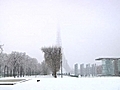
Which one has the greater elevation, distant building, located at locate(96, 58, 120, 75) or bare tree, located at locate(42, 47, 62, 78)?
bare tree, located at locate(42, 47, 62, 78)

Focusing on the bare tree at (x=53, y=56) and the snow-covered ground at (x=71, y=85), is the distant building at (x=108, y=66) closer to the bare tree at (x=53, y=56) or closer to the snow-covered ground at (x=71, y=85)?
the bare tree at (x=53, y=56)

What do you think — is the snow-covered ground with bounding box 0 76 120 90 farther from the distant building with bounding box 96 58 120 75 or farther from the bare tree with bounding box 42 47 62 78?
the bare tree with bounding box 42 47 62 78

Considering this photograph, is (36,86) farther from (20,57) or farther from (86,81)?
(20,57)

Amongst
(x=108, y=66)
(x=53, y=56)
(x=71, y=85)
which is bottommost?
(x=71, y=85)

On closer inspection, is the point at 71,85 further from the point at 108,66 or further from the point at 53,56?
the point at 53,56

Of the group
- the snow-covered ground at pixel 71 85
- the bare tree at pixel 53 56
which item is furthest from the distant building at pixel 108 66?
the snow-covered ground at pixel 71 85

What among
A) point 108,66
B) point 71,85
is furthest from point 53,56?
point 71,85

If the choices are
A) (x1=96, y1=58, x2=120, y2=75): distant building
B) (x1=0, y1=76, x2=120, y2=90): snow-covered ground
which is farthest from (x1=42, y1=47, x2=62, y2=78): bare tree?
(x1=0, y1=76, x2=120, y2=90): snow-covered ground

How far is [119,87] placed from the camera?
2470 centimetres

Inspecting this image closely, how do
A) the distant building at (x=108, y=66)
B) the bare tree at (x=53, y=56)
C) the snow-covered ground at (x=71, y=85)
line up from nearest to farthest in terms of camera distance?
the snow-covered ground at (x=71, y=85)
the distant building at (x=108, y=66)
the bare tree at (x=53, y=56)

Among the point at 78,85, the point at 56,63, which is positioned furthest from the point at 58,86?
the point at 56,63

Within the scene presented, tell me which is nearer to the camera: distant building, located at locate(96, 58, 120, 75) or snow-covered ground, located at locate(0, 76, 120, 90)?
snow-covered ground, located at locate(0, 76, 120, 90)

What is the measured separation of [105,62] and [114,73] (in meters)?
Result: 3.83

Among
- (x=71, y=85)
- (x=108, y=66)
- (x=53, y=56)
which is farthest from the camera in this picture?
(x=53, y=56)
